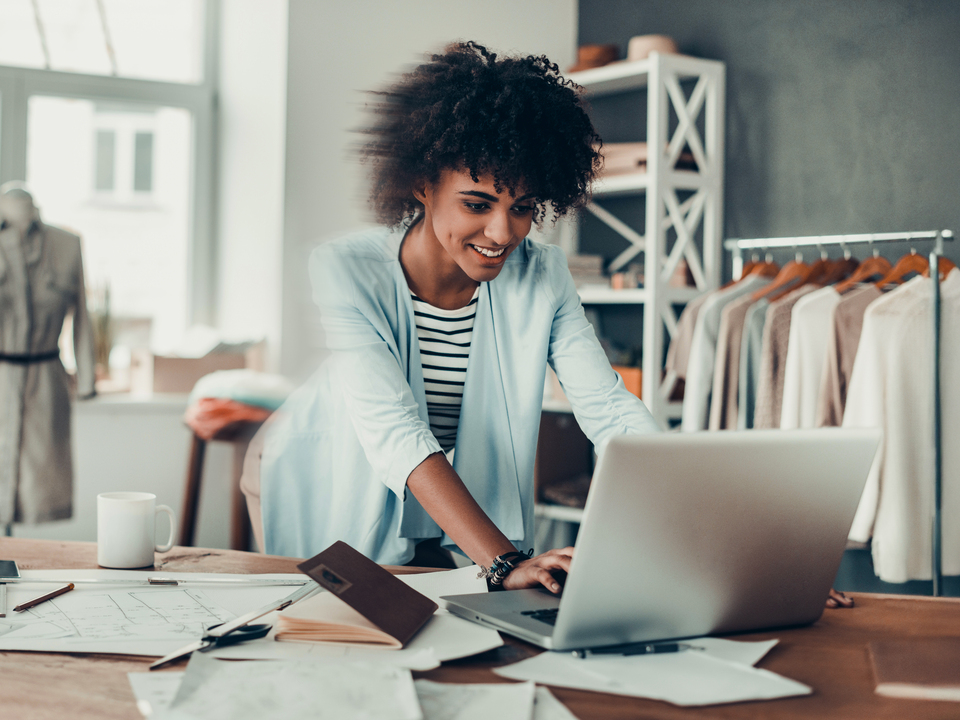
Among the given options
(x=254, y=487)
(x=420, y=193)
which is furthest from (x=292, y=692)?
(x=254, y=487)

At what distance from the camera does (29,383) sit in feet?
10.4

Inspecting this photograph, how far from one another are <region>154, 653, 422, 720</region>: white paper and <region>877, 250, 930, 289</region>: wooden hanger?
2223 millimetres

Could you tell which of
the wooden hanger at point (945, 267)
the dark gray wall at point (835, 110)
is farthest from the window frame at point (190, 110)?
the wooden hanger at point (945, 267)

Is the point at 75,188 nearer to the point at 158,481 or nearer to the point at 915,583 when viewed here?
the point at 158,481

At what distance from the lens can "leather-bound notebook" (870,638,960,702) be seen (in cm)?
83

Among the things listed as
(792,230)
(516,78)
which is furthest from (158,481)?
(516,78)

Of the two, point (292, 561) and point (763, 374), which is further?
point (763, 374)

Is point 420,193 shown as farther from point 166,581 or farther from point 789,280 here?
point 789,280

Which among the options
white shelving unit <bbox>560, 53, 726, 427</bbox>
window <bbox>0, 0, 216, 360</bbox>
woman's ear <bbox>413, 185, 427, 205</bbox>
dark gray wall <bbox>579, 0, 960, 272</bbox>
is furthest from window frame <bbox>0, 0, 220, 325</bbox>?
woman's ear <bbox>413, 185, 427, 205</bbox>

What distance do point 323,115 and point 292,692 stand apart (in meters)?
3.20

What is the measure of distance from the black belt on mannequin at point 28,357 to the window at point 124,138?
0.68 meters

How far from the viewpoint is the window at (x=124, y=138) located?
12.8ft

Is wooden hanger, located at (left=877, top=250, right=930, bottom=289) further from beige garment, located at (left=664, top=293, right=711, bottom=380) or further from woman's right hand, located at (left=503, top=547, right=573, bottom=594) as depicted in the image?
woman's right hand, located at (left=503, top=547, right=573, bottom=594)

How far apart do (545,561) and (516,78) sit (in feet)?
Result: 2.51
